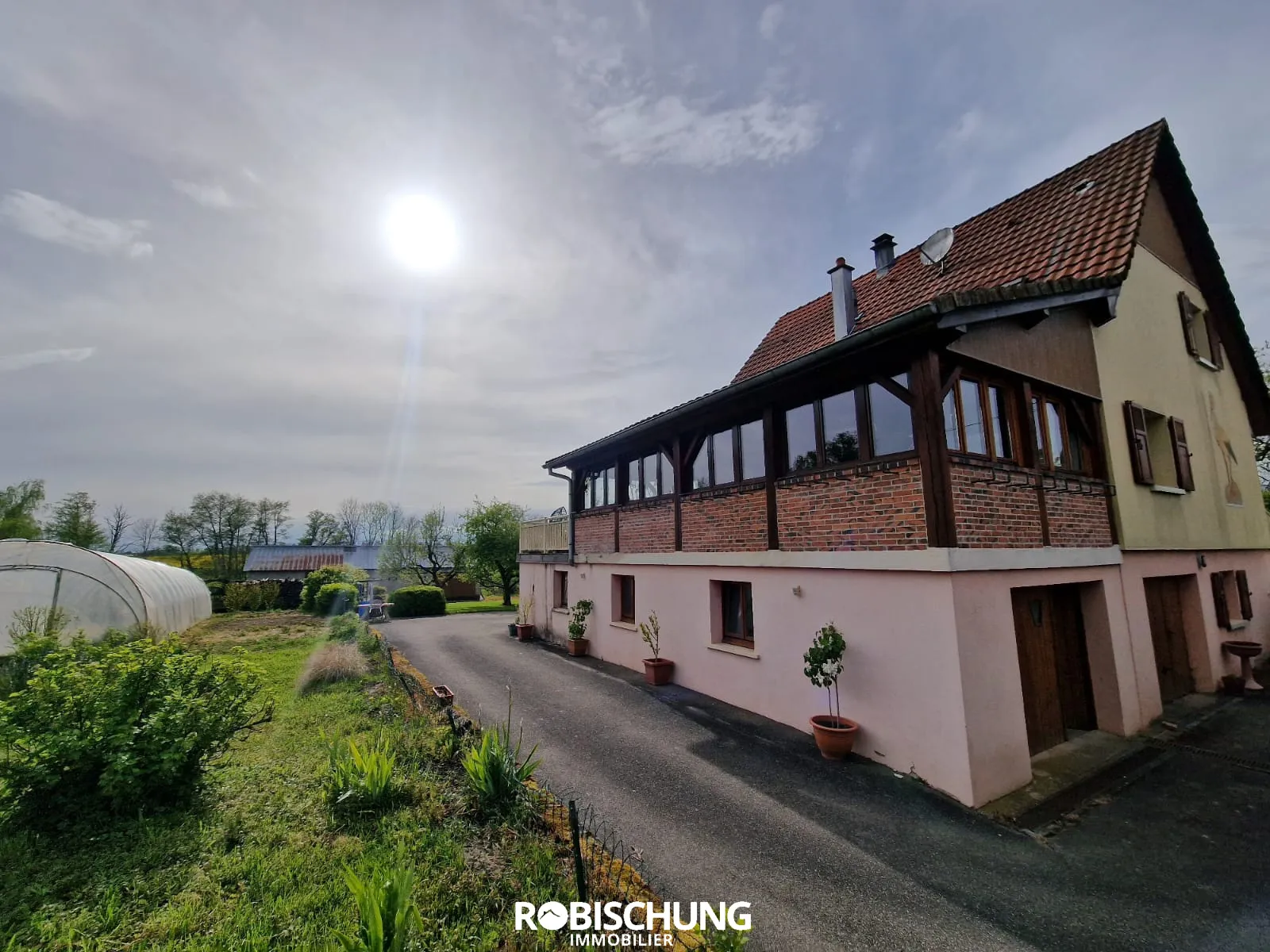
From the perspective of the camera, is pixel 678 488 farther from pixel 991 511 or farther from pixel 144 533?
pixel 144 533

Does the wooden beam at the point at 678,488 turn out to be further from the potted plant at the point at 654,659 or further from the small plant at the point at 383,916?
the small plant at the point at 383,916

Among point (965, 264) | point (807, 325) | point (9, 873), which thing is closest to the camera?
point (9, 873)

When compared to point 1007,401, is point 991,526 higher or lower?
lower

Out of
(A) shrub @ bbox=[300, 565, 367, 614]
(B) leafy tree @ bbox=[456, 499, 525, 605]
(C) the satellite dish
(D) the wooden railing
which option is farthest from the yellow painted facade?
(A) shrub @ bbox=[300, 565, 367, 614]

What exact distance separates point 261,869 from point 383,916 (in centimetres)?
195

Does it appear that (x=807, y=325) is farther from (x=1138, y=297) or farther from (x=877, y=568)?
(x=877, y=568)

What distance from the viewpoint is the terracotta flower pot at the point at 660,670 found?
10.4 m

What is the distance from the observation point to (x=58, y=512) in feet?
122

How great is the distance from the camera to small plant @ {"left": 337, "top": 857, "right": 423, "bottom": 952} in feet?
9.23

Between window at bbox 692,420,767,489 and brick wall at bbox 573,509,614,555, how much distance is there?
3601 mm

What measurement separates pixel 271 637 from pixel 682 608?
1511 cm

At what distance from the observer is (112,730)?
4.87 meters

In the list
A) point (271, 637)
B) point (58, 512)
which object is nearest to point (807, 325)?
point (271, 637)

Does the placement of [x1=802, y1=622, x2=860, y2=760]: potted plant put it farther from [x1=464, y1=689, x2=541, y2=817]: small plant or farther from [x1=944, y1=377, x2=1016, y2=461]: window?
[x1=464, y1=689, x2=541, y2=817]: small plant
